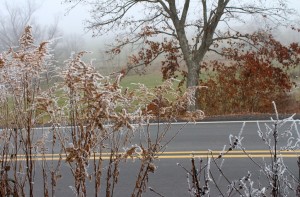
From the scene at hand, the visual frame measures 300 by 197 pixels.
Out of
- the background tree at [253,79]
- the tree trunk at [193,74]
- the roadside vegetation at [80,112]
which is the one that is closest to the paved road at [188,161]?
the roadside vegetation at [80,112]

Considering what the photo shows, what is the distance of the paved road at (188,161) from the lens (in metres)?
6.39

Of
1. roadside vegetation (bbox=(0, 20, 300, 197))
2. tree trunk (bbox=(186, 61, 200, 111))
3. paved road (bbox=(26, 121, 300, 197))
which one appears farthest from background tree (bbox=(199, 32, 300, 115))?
roadside vegetation (bbox=(0, 20, 300, 197))

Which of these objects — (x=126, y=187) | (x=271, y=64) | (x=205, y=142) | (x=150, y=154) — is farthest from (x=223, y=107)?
(x=150, y=154)

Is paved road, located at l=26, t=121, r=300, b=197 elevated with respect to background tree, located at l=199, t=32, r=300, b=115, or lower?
lower

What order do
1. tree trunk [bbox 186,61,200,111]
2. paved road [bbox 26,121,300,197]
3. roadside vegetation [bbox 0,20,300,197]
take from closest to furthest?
roadside vegetation [bbox 0,20,300,197]
paved road [bbox 26,121,300,197]
tree trunk [bbox 186,61,200,111]

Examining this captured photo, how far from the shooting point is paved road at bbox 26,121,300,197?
6387 millimetres

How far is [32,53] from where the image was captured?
9.87 feet

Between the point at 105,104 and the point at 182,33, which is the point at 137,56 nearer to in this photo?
the point at 182,33

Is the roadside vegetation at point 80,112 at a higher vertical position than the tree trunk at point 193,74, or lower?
lower

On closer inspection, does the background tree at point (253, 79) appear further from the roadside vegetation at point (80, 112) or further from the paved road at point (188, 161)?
the roadside vegetation at point (80, 112)

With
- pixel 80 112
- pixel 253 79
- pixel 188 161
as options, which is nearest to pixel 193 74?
pixel 253 79

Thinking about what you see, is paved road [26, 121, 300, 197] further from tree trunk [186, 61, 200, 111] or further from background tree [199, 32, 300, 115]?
tree trunk [186, 61, 200, 111]

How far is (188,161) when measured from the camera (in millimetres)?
7781

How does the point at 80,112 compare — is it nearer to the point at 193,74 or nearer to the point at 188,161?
the point at 188,161
